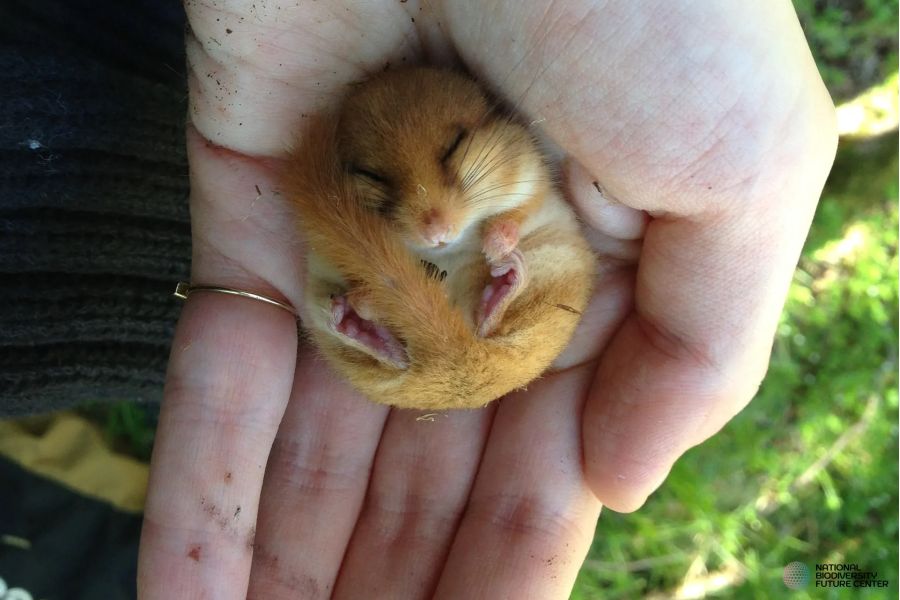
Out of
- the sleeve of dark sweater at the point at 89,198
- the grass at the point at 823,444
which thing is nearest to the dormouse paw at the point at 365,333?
the sleeve of dark sweater at the point at 89,198

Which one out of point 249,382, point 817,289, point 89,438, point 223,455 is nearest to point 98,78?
point 249,382

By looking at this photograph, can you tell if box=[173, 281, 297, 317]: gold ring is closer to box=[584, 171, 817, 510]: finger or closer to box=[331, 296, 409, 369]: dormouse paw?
box=[331, 296, 409, 369]: dormouse paw

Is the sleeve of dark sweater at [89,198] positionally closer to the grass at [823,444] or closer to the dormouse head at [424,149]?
the dormouse head at [424,149]

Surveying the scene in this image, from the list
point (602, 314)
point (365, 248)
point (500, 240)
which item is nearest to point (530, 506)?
point (602, 314)

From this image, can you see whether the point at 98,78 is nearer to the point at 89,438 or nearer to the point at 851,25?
the point at 89,438

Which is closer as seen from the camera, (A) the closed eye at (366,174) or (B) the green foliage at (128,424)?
(A) the closed eye at (366,174)

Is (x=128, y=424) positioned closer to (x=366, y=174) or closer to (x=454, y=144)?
(x=366, y=174)

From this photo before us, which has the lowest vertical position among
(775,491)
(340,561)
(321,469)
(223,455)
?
(775,491)
